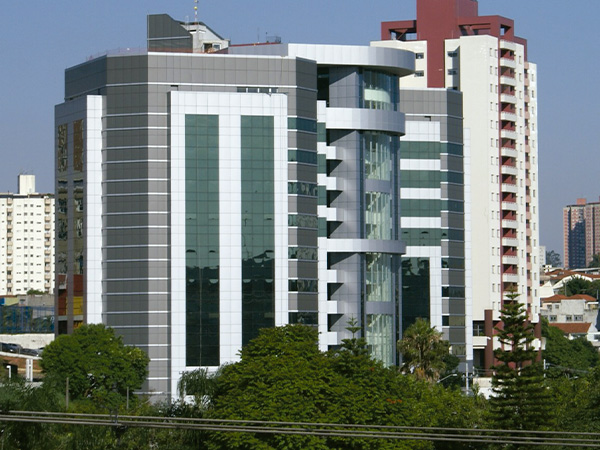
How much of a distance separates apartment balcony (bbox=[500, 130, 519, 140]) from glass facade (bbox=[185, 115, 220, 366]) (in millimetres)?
60639

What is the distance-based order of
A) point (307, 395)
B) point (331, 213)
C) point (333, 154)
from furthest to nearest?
point (333, 154) → point (331, 213) → point (307, 395)

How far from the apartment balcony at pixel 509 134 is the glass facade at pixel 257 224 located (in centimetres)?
5679

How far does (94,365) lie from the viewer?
11544 cm

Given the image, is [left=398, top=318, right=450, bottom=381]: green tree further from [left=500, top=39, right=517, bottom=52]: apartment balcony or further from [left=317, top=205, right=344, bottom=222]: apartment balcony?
[left=500, top=39, right=517, bottom=52]: apartment balcony

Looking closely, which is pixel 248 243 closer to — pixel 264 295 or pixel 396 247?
pixel 264 295

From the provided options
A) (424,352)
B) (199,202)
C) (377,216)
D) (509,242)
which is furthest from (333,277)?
(509,242)

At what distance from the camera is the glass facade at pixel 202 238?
123250mm

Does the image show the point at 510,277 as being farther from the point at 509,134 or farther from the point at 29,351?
the point at 29,351

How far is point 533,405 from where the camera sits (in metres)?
85.0

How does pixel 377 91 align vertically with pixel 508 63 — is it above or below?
below

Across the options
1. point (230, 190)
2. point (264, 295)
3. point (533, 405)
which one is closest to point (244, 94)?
point (230, 190)

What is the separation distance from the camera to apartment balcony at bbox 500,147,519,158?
174 m

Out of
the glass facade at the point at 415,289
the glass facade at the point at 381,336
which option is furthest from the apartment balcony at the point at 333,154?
the glass facade at the point at 415,289

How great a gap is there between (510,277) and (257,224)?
58.3 metres
